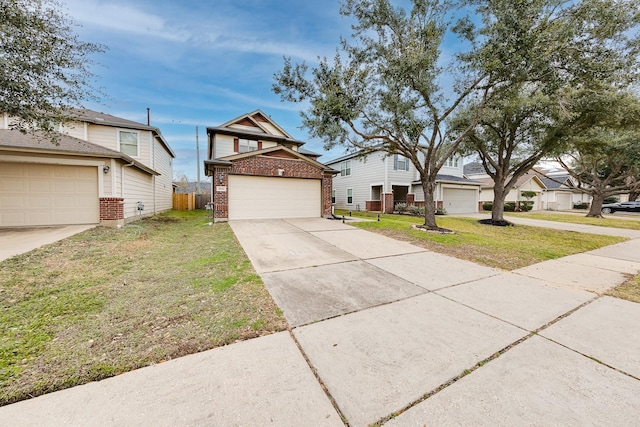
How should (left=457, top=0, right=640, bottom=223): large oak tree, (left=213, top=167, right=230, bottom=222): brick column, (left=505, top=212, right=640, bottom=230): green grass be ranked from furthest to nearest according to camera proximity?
(left=505, top=212, right=640, bottom=230): green grass, (left=213, top=167, right=230, bottom=222): brick column, (left=457, top=0, right=640, bottom=223): large oak tree

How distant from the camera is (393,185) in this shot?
19188 mm

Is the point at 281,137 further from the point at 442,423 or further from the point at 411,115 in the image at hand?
the point at 442,423

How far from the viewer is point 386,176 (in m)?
18.5

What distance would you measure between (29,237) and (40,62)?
4.51 m

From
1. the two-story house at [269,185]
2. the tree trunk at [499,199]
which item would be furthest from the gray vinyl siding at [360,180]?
the tree trunk at [499,199]

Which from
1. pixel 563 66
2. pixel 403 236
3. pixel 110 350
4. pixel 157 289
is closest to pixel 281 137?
pixel 403 236

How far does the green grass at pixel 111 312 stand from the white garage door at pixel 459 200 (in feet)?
62.1

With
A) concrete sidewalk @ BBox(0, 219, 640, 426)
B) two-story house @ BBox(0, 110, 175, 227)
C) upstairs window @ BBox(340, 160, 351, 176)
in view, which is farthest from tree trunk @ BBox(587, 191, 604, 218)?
two-story house @ BBox(0, 110, 175, 227)

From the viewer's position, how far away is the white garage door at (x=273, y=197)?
11.9 m

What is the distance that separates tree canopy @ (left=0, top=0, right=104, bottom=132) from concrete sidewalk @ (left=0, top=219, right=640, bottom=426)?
8049 millimetres

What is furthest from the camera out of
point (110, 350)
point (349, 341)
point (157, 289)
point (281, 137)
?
point (281, 137)

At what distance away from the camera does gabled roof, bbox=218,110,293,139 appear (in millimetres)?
17203

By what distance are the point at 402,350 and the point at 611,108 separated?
1276 centimetres

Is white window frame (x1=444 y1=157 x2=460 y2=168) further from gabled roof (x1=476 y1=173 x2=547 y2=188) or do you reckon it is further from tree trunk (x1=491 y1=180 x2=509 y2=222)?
tree trunk (x1=491 y1=180 x2=509 y2=222)
